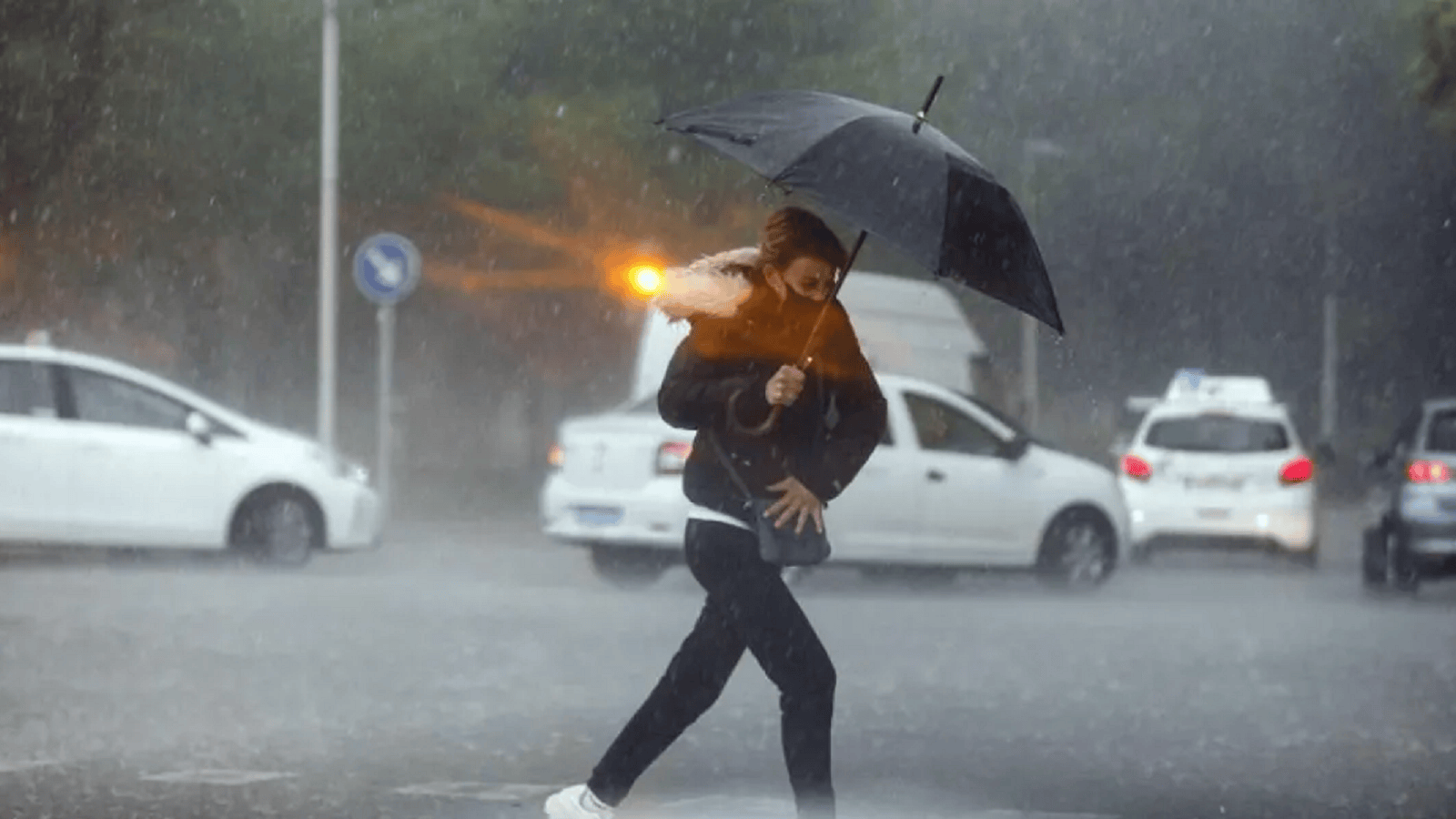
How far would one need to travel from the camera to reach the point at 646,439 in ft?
61.6

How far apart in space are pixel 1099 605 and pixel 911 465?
1.62 metres

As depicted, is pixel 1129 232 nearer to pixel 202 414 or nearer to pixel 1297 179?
pixel 1297 179

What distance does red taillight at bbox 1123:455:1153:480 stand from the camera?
2397 cm

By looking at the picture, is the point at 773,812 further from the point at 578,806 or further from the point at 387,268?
the point at 387,268

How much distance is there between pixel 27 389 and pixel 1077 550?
7147mm

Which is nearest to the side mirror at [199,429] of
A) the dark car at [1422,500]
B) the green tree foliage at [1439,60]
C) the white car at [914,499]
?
the white car at [914,499]

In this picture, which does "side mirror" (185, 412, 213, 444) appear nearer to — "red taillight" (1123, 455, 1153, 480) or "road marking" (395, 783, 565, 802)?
"red taillight" (1123, 455, 1153, 480)

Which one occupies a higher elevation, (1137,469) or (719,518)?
(719,518)

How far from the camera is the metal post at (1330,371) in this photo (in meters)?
60.4

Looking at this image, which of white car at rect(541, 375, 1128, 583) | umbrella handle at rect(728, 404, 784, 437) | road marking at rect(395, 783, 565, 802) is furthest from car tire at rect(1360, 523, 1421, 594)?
umbrella handle at rect(728, 404, 784, 437)

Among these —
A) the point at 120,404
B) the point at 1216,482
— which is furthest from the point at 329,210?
the point at 1216,482

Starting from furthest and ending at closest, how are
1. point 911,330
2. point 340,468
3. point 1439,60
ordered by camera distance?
1. point 1439,60
2. point 911,330
3. point 340,468

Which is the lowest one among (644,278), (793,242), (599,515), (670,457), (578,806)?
(578,806)

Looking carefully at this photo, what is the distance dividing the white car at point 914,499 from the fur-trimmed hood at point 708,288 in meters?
11.0
